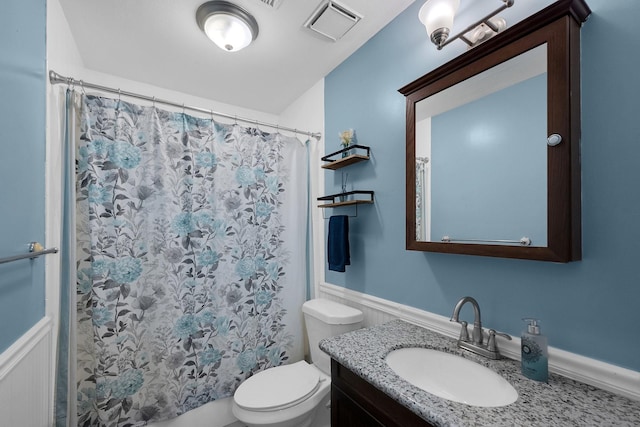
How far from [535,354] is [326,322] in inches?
38.3

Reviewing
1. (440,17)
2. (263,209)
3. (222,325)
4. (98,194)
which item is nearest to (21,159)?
(98,194)

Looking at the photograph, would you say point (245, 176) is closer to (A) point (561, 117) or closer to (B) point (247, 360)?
(B) point (247, 360)

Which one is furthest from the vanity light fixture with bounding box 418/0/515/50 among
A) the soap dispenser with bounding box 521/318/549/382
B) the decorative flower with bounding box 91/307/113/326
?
the decorative flower with bounding box 91/307/113/326

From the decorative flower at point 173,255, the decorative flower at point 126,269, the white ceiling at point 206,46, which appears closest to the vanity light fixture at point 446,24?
the white ceiling at point 206,46

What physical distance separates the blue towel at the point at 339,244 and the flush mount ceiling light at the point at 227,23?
1165 millimetres

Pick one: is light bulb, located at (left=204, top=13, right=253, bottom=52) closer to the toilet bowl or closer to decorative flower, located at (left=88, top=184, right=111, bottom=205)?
decorative flower, located at (left=88, top=184, right=111, bottom=205)

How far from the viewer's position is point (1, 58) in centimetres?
80

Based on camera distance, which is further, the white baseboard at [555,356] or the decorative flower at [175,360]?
the decorative flower at [175,360]

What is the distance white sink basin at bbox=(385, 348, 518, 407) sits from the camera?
843 millimetres

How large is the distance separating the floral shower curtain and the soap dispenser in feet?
4.59

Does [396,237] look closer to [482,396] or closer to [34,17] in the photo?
[482,396]

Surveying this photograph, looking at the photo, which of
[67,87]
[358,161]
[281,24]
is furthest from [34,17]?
[358,161]

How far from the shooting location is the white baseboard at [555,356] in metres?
0.72

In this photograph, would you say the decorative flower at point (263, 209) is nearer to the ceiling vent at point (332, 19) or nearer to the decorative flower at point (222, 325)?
the decorative flower at point (222, 325)
